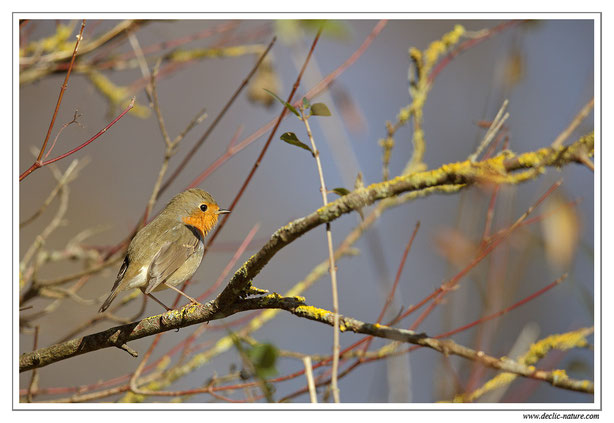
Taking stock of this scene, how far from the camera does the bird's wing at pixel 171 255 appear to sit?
227 cm

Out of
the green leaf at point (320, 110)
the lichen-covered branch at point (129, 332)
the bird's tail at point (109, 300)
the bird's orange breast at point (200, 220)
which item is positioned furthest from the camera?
the bird's orange breast at point (200, 220)

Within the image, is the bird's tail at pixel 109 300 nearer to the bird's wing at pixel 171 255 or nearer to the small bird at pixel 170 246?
the small bird at pixel 170 246

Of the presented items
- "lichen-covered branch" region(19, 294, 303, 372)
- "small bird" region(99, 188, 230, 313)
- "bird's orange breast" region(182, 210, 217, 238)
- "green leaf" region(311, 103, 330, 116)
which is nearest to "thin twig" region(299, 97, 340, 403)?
"green leaf" region(311, 103, 330, 116)

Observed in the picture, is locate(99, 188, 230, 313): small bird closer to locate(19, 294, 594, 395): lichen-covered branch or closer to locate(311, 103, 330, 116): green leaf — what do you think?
locate(19, 294, 594, 395): lichen-covered branch

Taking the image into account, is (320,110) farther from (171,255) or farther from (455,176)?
(171,255)

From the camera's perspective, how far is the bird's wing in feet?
7.43

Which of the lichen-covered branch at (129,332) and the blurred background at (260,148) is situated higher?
the blurred background at (260,148)

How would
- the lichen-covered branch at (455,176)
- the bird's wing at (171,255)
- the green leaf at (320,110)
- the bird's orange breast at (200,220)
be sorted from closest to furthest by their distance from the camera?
the lichen-covered branch at (455,176) → the green leaf at (320,110) → the bird's wing at (171,255) → the bird's orange breast at (200,220)

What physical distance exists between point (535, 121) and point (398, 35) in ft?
2.37

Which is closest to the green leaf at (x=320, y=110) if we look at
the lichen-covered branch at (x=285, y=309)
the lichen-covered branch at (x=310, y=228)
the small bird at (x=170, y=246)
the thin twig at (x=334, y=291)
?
the thin twig at (x=334, y=291)

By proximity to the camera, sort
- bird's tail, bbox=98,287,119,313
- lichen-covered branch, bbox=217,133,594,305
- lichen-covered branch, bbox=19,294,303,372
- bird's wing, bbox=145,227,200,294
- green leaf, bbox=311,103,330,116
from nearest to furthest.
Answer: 1. lichen-covered branch, bbox=217,133,594,305
2. green leaf, bbox=311,103,330,116
3. lichen-covered branch, bbox=19,294,303,372
4. bird's tail, bbox=98,287,119,313
5. bird's wing, bbox=145,227,200,294

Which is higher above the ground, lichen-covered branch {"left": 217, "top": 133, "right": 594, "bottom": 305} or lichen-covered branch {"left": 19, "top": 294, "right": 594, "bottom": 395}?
lichen-covered branch {"left": 217, "top": 133, "right": 594, "bottom": 305}

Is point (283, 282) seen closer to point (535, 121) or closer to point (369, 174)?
point (369, 174)
